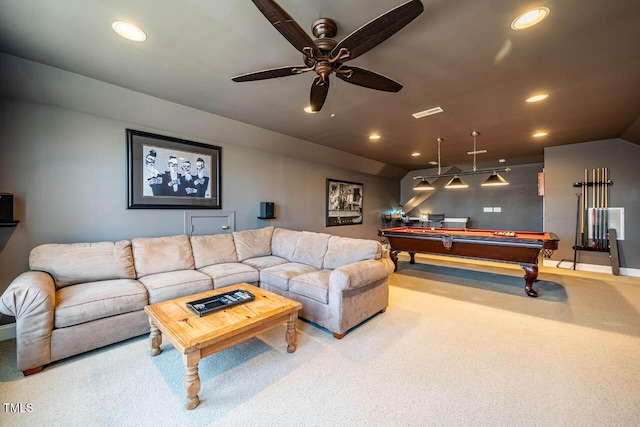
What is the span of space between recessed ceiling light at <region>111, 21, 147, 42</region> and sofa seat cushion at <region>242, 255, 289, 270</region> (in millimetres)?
2710

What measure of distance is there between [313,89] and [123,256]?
278 centimetres

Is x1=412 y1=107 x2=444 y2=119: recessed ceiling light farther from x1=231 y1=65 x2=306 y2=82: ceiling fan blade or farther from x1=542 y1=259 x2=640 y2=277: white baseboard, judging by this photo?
x1=542 y1=259 x2=640 y2=277: white baseboard

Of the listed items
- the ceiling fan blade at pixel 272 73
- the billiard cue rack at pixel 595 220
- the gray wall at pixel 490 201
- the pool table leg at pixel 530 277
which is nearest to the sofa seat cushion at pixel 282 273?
the ceiling fan blade at pixel 272 73

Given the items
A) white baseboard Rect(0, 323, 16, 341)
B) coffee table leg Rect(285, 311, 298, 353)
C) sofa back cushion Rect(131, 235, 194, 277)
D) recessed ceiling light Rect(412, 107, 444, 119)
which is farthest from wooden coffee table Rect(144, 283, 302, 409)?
recessed ceiling light Rect(412, 107, 444, 119)

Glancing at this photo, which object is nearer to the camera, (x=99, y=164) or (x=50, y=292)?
(x=50, y=292)

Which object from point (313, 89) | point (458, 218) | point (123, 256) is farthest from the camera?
point (458, 218)

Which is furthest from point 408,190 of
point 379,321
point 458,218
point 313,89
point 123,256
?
point 123,256

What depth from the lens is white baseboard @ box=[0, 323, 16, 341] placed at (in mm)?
2531

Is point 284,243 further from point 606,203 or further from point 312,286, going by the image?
point 606,203

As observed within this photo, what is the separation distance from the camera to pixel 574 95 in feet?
10.3

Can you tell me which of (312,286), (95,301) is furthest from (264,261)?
(95,301)

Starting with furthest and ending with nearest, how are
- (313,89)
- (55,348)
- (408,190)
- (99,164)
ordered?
1. (408,190)
2. (99,164)
3. (313,89)
4. (55,348)

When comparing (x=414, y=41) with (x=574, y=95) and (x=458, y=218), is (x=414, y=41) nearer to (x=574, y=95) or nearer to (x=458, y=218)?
(x=574, y=95)

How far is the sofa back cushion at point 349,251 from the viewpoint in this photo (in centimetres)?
308
